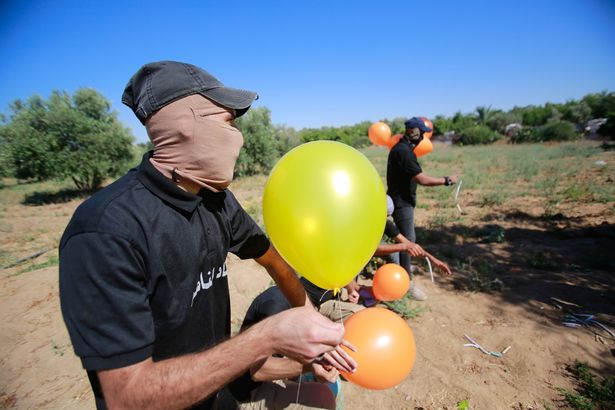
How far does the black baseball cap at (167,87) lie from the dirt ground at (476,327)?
9.66ft

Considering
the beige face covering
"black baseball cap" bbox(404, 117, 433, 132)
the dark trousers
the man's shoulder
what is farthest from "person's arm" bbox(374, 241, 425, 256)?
the man's shoulder

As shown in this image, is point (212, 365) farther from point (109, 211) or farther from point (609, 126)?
point (609, 126)

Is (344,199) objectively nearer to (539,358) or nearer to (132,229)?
(132,229)

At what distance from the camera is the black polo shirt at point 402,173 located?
3992 millimetres

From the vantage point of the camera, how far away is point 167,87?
1.24m

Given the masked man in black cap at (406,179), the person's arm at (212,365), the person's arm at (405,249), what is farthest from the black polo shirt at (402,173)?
the person's arm at (212,365)

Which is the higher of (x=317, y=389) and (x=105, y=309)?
(x=105, y=309)

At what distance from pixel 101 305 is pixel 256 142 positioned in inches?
749

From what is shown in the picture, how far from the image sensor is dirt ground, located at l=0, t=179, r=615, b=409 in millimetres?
2779

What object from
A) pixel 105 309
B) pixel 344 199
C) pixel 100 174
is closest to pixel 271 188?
pixel 344 199

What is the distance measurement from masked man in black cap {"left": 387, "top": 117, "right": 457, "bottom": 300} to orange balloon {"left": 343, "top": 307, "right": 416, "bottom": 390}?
2383 mm

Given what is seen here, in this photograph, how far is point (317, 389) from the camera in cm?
183

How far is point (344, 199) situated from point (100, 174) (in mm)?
17773

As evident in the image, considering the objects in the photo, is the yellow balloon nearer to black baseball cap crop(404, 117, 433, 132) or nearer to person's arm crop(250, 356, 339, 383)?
person's arm crop(250, 356, 339, 383)
